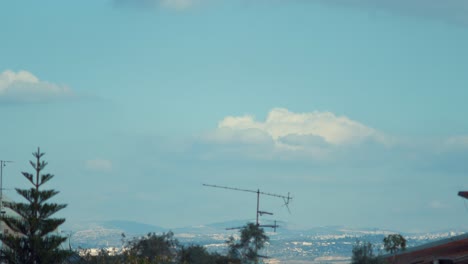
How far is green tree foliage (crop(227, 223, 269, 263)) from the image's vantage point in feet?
224

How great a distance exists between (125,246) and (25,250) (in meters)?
22.6

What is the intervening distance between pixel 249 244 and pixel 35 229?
68.8 feet

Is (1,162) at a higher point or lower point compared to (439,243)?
higher

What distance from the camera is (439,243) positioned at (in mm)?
53094

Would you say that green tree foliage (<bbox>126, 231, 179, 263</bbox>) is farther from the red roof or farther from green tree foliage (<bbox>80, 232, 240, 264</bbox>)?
the red roof

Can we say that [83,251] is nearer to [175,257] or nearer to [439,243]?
[175,257]

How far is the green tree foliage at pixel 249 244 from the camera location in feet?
224

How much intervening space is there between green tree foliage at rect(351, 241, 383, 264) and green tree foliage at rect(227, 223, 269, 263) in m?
23.6

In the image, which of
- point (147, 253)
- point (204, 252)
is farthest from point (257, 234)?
point (147, 253)

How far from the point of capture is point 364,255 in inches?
1716

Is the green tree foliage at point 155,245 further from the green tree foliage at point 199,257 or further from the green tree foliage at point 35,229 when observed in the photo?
the green tree foliage at point 35,229

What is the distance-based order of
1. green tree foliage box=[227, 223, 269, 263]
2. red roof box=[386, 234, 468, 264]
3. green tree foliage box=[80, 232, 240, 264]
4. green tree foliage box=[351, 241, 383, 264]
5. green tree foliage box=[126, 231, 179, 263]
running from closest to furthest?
1. green tree foliage box=[351, 241, 383, 264]
2. red roof box=[386, 234, 468, 264]
3. green tree foliage box=[80, 232, 240, 264]
4. green tree foliage box=[227, 223, 269, 263]
5. green tree foliage box=[126, 231, 179, 263]

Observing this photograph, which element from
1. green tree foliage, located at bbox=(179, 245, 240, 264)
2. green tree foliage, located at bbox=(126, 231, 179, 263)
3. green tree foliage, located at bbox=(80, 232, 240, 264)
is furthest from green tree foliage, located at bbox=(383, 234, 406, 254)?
green tree foliage, located at bbox=(126, 231, 179, 263)

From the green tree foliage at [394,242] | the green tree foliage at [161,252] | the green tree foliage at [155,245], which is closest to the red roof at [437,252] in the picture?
the green tree foliage at [394,242]
